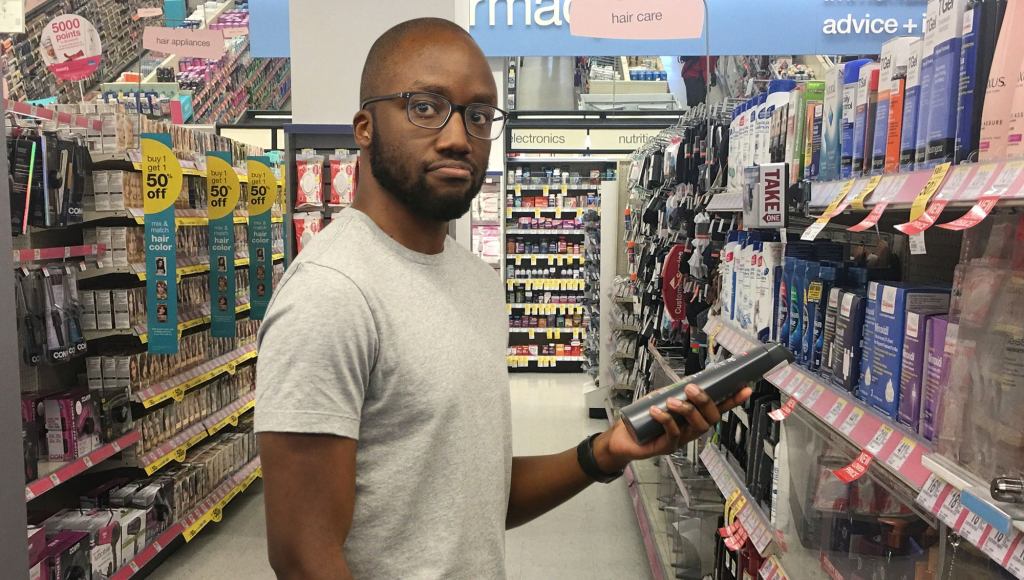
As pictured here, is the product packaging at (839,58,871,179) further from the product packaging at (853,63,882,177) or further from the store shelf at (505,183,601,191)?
the store shelf at (505,183,601,191)

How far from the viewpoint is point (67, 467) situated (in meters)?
3.44

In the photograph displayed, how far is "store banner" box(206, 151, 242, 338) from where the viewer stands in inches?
173

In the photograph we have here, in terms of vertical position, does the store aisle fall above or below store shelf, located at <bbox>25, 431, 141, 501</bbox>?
below

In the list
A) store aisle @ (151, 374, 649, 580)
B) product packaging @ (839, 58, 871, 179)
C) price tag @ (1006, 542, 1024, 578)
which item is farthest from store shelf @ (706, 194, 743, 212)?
store aisle @ (151, 374, 649, 580)

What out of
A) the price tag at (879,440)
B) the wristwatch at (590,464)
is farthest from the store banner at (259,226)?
the price tag at (879,440)

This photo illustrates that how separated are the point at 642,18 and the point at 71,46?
14.6ft

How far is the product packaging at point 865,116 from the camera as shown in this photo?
1.82m

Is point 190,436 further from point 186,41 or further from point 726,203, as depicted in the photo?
point 186,41

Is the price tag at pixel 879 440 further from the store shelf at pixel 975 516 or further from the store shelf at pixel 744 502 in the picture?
the store shelf at pixel 744 502

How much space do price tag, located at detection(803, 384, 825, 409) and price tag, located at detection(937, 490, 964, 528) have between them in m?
0.61

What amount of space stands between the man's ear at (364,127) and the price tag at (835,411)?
1174 millimetres

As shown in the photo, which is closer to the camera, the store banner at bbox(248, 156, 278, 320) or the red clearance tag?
the red clearance tag

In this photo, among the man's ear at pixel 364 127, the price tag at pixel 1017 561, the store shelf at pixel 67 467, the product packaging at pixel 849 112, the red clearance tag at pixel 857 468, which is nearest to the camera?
the price tag at pixel 1017 561

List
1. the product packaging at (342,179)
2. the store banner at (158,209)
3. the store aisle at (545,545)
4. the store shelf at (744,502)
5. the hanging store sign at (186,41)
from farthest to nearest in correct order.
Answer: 1. the hanging store sign at (186,41)
2. the store aisle at (545,545)
3. the product packaging at (342,179)
4. the store banner at (158,209)
5. the store shelf at (744,502)
